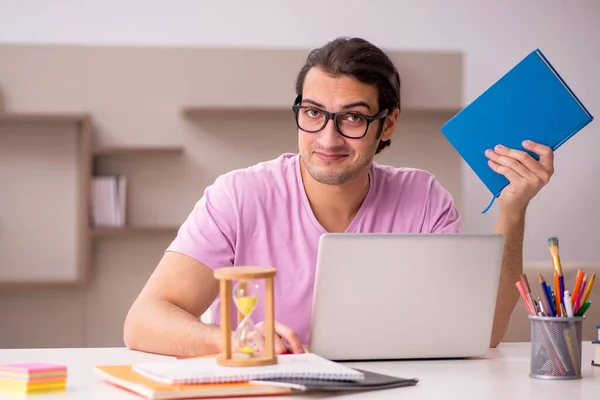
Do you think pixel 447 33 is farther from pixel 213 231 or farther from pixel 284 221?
pixel 213 231

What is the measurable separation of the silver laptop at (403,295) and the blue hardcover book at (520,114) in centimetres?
36

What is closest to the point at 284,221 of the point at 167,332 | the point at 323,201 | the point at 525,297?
the point at 323,201

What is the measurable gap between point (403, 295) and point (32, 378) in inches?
24.7

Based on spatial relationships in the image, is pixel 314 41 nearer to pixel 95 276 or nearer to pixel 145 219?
pixel 145 219

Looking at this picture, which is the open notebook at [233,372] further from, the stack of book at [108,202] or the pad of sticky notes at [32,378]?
the stack of book at [108,202]

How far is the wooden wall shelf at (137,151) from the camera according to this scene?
4137 mm

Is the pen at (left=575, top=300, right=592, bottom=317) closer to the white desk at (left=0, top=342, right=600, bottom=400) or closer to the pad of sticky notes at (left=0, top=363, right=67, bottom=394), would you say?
the white desk at (left=0, top=342, right=600, bottom=400)

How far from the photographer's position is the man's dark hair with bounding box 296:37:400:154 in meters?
1.98

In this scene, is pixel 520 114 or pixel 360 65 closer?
pixel 520 114

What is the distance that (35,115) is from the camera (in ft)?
13.5

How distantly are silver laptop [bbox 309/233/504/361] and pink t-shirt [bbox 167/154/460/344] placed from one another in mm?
493

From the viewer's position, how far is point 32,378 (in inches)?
47.4

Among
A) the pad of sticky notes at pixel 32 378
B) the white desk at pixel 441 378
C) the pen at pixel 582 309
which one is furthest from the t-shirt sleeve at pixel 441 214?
the pad of sticky notes at pixel 32 378

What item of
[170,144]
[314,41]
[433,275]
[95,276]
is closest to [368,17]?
[314,41]
